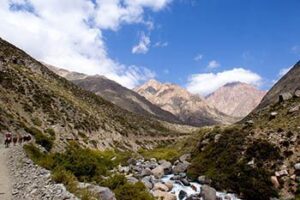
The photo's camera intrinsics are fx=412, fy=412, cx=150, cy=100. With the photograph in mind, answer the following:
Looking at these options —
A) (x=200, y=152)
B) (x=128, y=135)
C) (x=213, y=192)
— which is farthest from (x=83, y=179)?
(x=128, y=135)

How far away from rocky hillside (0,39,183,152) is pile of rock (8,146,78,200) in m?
29.6

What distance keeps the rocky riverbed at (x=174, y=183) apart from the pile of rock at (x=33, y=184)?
961 centimetres

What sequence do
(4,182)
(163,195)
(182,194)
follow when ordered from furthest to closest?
(182,194) → (163,195) → (4,182)

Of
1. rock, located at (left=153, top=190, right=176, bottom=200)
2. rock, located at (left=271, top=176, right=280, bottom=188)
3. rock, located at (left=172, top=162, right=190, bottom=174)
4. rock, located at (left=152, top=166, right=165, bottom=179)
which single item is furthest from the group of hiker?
rock, located at (left=271, top=176, right=280, bottom=188)

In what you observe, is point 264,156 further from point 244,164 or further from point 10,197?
point 10,197

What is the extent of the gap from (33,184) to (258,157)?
2817 cm

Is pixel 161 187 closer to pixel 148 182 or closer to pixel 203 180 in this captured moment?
pixel 148 182

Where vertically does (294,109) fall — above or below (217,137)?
above

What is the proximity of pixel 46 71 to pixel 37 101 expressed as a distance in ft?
142

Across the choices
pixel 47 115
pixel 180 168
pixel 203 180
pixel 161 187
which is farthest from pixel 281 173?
pixel 47 115

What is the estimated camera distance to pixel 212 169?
47688mm

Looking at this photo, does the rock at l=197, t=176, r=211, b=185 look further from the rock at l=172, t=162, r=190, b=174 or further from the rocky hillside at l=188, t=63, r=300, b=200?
the rock at l=172, t=162, r=190, b=174

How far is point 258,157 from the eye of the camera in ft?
147

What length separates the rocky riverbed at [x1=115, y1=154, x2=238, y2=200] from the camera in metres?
36.0
